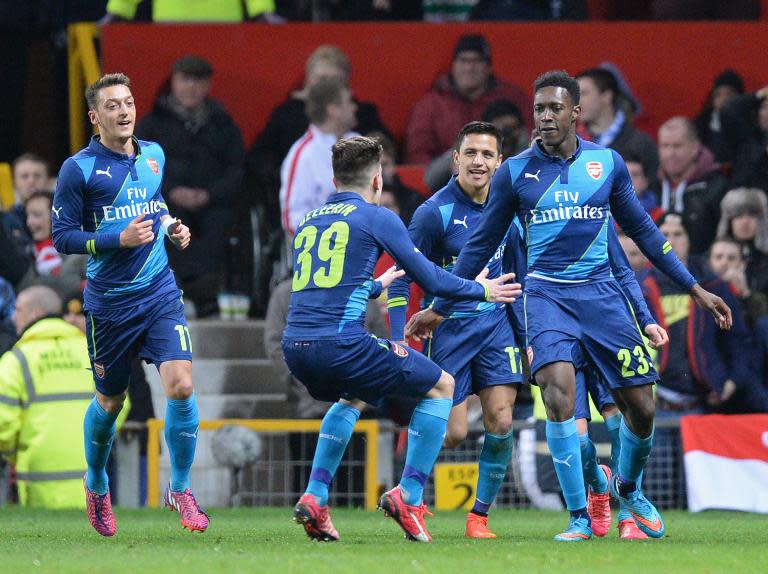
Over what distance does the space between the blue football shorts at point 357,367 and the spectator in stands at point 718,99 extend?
774cm

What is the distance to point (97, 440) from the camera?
10.1m

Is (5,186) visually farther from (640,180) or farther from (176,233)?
(176,233)

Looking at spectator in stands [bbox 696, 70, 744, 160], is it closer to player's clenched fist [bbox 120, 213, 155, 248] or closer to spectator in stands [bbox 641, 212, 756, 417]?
spectator in stands [bbox 641, 212, 756, 417]

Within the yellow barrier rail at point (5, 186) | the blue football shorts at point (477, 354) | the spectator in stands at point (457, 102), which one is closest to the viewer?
the blue football shorts at point (477, 354)

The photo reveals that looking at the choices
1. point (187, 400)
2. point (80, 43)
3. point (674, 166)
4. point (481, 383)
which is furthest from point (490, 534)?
point (80, 43)

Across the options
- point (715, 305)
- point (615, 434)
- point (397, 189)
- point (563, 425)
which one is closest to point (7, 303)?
point (397, 189)

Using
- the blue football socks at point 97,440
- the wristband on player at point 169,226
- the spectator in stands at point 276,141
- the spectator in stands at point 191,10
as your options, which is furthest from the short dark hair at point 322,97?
the blue football socks at point 97,440

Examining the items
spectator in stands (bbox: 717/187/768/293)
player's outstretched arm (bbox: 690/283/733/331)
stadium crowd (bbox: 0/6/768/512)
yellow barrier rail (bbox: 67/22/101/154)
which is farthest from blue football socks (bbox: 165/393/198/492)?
yellow barrier rail (bbox: 67/22/101/154)

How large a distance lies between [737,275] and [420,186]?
3047mm

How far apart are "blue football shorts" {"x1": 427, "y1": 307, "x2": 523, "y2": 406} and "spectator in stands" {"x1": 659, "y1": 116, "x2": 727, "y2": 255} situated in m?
5.11

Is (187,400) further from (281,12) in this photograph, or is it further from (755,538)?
(281,12)

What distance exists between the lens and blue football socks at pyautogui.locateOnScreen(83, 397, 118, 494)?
33.1 feet

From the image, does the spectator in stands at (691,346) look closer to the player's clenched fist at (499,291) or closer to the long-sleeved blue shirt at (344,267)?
the player's clenched fist at (499,291)

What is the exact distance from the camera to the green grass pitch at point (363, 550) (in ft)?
25.8
